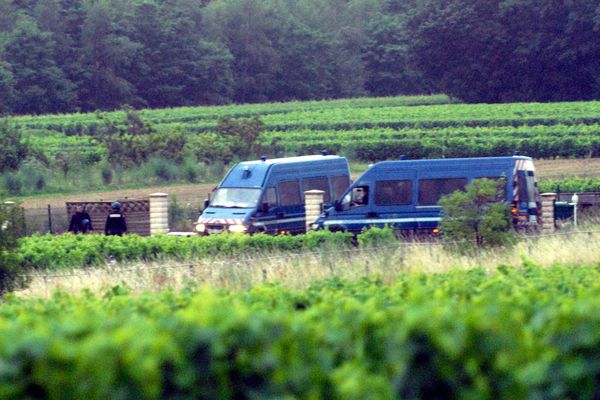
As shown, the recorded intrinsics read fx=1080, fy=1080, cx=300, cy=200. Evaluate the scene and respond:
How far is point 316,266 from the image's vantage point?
1476 cm

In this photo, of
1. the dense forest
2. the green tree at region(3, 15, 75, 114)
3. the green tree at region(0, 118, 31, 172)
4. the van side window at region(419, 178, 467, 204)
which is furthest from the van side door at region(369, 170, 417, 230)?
the green tree at region(3, 15, 75, 114)

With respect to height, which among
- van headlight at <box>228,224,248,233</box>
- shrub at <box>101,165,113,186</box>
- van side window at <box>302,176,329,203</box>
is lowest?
van headlight at <box>228,224,248,233</box>

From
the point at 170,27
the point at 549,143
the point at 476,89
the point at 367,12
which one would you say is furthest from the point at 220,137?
the point at 367,12

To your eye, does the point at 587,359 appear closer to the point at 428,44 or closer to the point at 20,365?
the point at 20,365

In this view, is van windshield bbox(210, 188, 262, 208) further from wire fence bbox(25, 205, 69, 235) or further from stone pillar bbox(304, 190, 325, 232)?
wire fence bbox(25, 205, 69, 235)

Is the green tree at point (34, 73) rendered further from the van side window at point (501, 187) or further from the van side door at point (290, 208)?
the van side window at point (501, 187)

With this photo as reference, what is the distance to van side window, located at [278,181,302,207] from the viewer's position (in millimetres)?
24281

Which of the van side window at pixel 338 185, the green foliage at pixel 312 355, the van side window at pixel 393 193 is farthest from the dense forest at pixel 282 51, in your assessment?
the green foliage at pixel 312 355

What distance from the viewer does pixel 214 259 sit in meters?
17.4

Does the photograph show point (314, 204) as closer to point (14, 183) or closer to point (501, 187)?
point (501, 187)

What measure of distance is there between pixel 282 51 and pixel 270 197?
2929 inches

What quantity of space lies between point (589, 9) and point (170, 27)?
1336 inches

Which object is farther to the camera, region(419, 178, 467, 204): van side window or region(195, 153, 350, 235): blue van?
region(195, 153, 350, 235): blue van

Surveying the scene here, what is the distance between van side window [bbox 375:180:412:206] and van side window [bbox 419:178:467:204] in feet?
0.88
